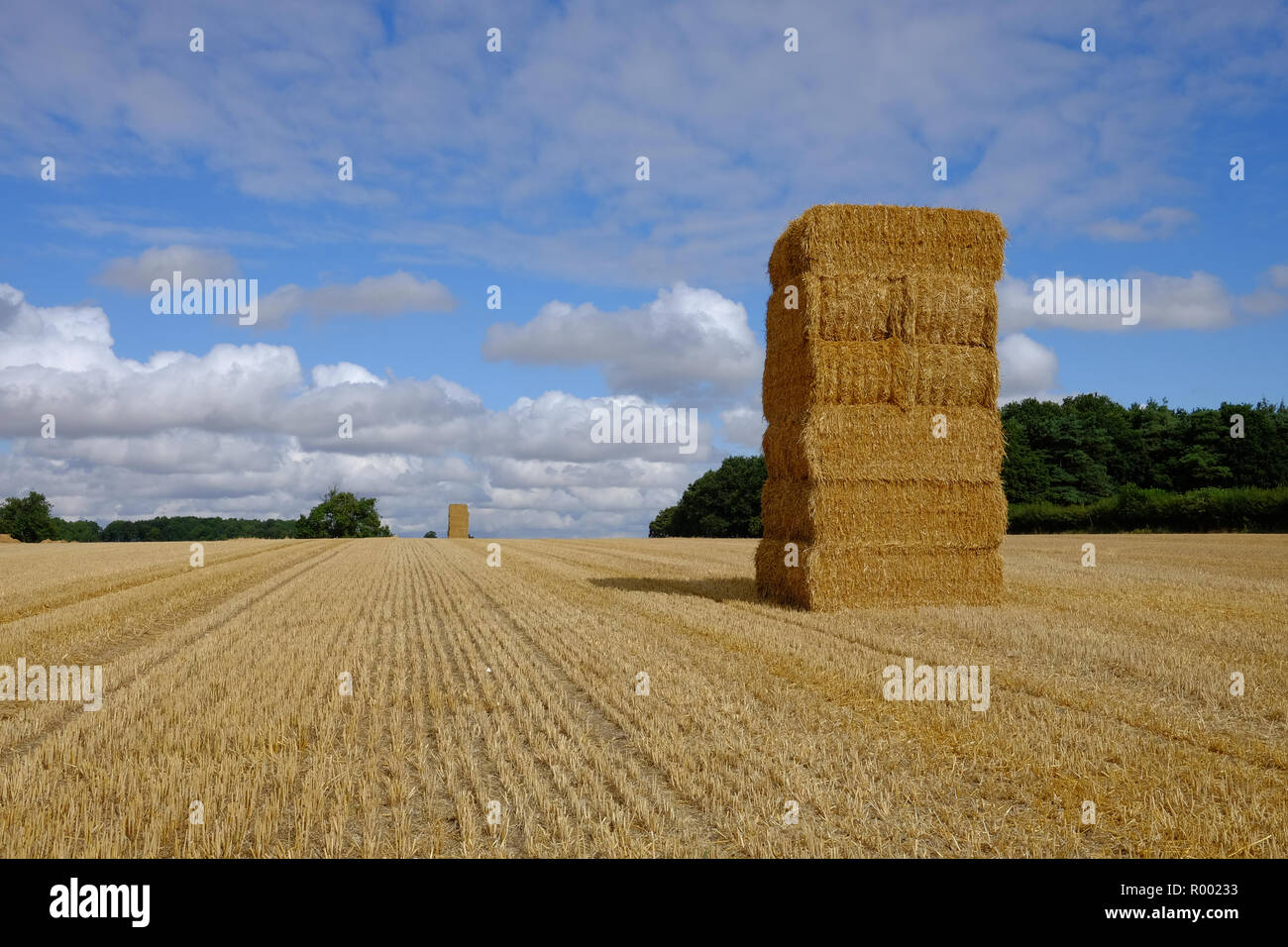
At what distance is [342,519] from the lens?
95.5 m

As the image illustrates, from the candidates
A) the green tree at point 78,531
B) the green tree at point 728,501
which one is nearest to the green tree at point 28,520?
the green tree at point 78,531

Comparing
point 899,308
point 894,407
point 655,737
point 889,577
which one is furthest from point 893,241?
point 655,737

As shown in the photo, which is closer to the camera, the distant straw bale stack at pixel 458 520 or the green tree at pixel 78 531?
the distant straw bale stack at pixel 458 520

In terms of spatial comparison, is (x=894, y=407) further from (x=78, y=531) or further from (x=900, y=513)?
(x=78, y=531)

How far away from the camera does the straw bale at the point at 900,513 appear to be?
44.7ft

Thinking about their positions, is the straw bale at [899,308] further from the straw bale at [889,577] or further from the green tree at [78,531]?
the green tree at [78,531]

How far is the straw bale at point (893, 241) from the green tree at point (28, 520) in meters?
Answer: 112

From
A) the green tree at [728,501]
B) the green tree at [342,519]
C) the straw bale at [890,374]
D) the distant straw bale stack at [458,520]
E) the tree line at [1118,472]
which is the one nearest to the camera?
the straw bale at [890,374]

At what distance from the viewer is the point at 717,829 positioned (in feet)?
14.4

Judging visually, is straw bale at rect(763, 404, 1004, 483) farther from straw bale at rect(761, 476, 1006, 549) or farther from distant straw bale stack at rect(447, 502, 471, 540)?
distant straw bale stack at rect(447, 502, 471, 540)

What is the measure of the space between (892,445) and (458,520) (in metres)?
55.7
